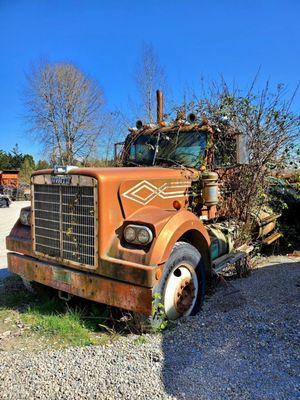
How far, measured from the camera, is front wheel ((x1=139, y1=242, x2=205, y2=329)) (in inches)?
147

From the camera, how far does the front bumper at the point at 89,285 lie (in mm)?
3482

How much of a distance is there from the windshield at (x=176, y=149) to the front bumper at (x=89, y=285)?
2.27 m

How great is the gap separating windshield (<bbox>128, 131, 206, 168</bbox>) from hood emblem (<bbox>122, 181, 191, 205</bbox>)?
1.98 feet

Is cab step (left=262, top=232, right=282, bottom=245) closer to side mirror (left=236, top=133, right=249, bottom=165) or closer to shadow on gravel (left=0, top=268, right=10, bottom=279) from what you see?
side mirror (left=236, top=133, right=249, bottom=165)

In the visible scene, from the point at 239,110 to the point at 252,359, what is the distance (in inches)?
175

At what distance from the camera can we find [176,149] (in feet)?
18.0

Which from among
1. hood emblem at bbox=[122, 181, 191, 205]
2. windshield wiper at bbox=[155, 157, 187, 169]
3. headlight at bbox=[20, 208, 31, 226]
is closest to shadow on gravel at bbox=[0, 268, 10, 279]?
headlight at bbox=[20, 208, 31, 226]

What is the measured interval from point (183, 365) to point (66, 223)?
1863 mm

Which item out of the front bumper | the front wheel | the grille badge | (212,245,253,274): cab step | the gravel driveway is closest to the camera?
the gravel driveway

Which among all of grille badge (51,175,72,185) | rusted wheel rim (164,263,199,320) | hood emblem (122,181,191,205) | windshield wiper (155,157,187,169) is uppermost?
windshield wiper (155,157,187,169)

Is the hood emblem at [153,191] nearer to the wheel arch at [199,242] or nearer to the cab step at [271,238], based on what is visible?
the wheel arch at [199,242]

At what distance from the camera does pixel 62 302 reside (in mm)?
4742

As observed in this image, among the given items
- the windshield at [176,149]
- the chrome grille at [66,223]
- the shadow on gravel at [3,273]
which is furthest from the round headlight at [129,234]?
the shadow on gravel at [3,273]

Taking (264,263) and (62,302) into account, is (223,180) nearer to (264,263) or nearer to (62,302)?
(264,263)
